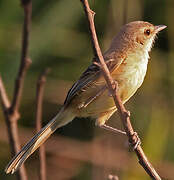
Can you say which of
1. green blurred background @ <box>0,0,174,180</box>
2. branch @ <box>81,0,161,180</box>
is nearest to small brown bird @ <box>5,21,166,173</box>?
branch @ <box>81,0,161,180</box>

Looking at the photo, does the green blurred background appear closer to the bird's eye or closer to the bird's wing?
the bird's eye

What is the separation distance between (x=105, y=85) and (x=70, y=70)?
2.53 meters

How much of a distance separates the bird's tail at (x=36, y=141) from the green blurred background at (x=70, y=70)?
136 centimetres

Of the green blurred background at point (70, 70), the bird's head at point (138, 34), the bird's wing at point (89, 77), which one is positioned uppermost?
the bird's head at point (138, 34)

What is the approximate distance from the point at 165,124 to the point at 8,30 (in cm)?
267

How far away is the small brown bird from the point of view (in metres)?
5.40

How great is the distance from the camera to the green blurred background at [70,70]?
7.40 metres

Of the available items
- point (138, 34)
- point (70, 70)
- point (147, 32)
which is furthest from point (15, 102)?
point (70, 70)

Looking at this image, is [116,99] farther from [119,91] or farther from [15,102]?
[119,91]

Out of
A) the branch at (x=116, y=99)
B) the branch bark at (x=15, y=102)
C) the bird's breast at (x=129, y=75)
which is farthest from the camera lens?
the bird's breast at (x=129, y=75)

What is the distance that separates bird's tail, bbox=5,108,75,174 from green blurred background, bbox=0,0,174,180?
1363 millimetres

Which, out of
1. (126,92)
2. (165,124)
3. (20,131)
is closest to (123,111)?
(126,92)

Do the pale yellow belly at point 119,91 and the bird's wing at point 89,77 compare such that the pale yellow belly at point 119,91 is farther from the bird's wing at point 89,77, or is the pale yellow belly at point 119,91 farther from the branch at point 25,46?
the branch at point 25,46

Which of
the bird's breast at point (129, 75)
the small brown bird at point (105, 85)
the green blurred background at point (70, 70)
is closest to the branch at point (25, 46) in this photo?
the small brown bird at point (105, 85)
